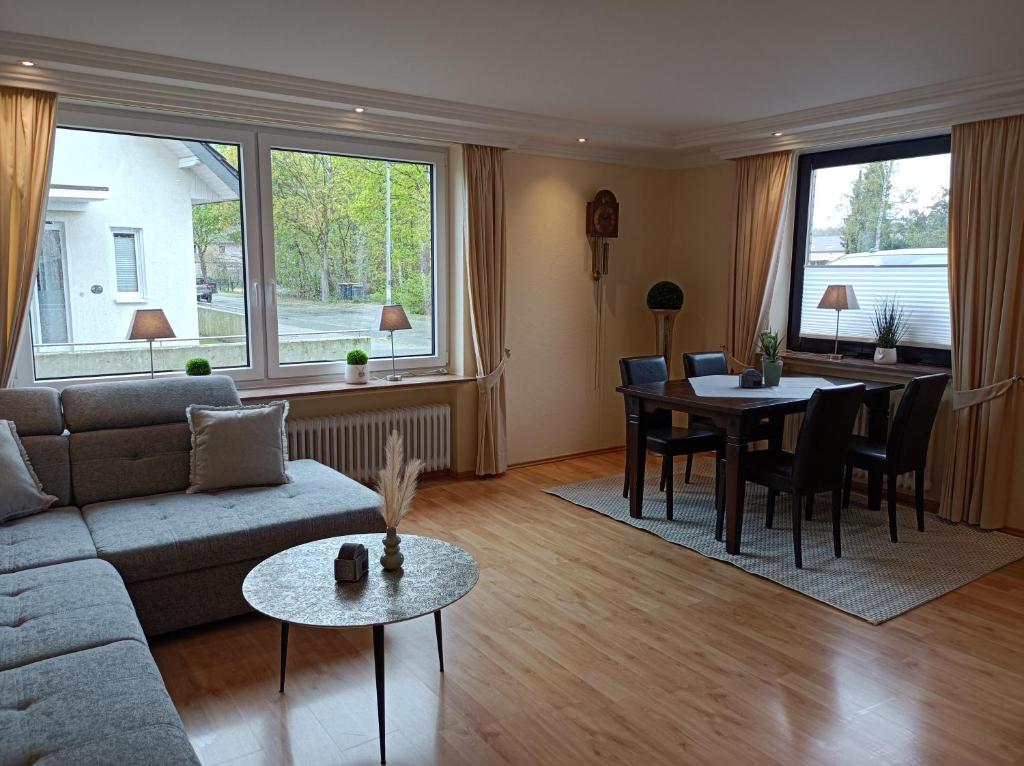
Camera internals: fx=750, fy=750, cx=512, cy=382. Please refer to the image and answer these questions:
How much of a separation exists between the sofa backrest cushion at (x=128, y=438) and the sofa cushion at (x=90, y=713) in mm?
1464

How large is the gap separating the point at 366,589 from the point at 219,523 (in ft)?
3.42

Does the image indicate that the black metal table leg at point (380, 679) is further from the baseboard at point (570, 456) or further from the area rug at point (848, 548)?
the baseboard at point (570, 456)

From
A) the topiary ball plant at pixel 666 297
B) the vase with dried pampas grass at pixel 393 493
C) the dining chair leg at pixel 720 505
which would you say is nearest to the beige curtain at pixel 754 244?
the topiary ball plant at pixel 666 297

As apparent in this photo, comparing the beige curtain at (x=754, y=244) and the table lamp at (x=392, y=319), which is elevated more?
the beige curtain at (x=754, y=244)

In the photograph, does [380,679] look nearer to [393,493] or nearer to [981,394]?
[393,493]

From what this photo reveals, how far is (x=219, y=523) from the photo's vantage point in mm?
3084

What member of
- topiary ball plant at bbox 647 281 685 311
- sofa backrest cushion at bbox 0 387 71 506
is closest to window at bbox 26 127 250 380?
sofa backrest cushion at bbox 0 387 71 506

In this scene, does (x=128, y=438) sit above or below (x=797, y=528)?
above

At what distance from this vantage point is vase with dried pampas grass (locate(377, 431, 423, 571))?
243cm

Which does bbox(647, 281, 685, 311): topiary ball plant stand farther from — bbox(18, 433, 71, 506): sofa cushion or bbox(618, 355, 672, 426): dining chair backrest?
bbox(18, 433, 71, 506): sofa cushion

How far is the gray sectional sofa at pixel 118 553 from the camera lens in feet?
5.82

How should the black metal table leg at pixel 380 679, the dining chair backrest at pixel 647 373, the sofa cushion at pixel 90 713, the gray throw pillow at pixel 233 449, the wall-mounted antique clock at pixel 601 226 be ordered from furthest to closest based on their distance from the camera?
the wall-mounted antique clock at pixel 601 226, the dining chair backrest at pixel 647 373, the gray throw pillow at pixel 233 449, the black metal table leg at pixel 380 679, the sofa cushion at pixel 90 713

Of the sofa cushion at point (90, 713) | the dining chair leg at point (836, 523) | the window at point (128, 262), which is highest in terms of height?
the window at point (128, 262)

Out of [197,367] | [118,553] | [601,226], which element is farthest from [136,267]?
[601,226]
